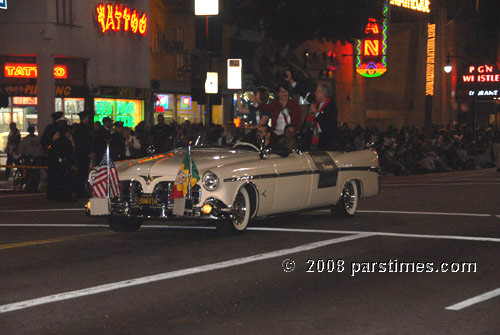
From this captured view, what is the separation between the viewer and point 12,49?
98.9 ft

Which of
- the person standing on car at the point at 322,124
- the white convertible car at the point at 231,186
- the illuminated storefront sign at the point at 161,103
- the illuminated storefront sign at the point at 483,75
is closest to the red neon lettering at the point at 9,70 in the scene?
the illuminated storefront sign at the point at 161,103

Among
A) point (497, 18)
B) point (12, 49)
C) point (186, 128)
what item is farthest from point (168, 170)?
point (497, 18)

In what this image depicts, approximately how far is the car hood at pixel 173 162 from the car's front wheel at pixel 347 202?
7.28ft

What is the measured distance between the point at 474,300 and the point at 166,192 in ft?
17.1

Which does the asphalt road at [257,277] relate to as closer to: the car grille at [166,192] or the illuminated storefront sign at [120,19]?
the car grille at [166,192]

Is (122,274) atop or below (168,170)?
below

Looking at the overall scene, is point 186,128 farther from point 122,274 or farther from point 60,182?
point 122,274

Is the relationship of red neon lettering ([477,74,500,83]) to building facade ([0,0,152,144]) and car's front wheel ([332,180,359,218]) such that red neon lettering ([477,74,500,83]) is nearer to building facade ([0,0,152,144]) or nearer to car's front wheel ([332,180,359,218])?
building facade ([0,0,152,144])

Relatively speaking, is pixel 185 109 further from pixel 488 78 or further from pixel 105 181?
pixel 488 78

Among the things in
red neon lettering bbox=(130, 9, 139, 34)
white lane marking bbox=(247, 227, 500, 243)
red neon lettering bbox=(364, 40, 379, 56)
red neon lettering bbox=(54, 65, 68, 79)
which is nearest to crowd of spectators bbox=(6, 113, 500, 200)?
white lane marking bbox=(247, 227, 500, 243)

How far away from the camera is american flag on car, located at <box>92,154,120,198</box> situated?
1268 cm

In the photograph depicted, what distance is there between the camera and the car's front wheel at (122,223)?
1318 cm

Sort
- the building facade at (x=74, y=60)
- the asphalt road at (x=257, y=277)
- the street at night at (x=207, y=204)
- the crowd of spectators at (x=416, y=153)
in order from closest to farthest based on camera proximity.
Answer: the asphalt road at (x=257, y=277) → the street at night at (x=207, y=204) → the building facade at (x=74, y=60) → the crowd of spectators at (x=416, y=153)

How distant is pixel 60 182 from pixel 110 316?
11.9 m
